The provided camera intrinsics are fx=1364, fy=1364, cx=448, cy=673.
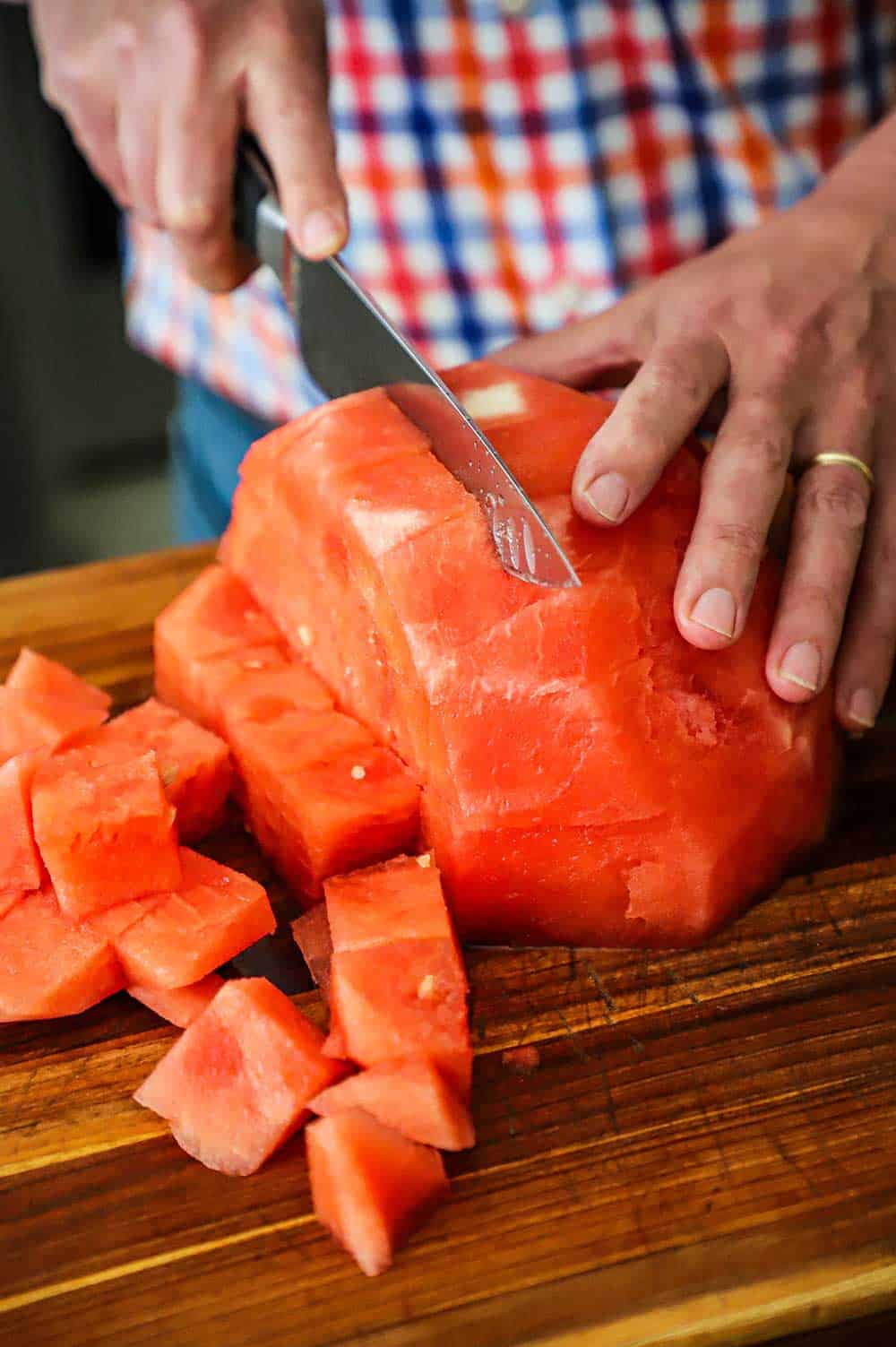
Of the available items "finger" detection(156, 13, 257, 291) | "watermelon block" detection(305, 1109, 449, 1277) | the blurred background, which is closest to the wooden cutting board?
"watermelon block" detection(305, 1109, 449, 1277)

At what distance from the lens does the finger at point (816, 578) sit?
1631 millimetres

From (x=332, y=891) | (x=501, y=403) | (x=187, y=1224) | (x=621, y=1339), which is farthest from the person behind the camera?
(x=501, y=403)

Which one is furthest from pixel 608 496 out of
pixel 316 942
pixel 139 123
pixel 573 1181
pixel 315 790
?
pixel 139 123

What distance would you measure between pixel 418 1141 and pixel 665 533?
759 mm

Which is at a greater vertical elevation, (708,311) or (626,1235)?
(708,311)

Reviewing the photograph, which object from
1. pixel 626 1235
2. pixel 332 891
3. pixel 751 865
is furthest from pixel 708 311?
pixel 626 1235

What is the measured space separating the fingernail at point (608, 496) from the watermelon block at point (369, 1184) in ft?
2.33

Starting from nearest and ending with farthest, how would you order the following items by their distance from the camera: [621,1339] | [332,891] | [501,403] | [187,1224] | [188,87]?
[621,1339] → [187,1224] → [332,891] → [501,403] → [188,87]

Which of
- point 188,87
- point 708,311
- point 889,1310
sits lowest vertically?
point 889,1310

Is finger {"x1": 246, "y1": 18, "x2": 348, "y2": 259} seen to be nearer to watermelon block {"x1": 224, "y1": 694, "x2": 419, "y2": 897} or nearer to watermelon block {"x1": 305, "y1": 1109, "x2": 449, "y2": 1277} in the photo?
watermelon block {"x1": 224, "y1": 694, "x2": 419, "y2": 897}

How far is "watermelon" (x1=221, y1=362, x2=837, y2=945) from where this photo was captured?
1568mm

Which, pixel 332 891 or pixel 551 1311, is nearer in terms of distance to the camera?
pixel 551 1311

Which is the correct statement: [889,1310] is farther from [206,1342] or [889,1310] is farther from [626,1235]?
[206,1342]

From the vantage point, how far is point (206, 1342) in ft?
4.16
